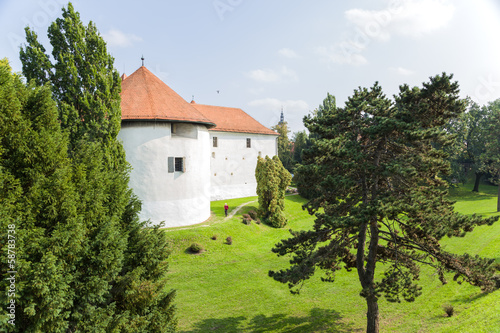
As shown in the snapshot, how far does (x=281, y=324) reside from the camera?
14.7 metres

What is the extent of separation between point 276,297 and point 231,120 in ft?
104

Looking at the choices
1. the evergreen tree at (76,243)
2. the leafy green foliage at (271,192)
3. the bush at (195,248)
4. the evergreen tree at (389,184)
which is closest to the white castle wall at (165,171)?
the bush at (195,248)

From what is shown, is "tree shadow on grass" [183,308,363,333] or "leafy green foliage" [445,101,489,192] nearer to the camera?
"tree shadow on grass" [183,308,363,333]

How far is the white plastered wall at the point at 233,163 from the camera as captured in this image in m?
41.9

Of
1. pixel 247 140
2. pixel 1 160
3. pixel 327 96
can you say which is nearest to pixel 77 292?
pixel 1 160

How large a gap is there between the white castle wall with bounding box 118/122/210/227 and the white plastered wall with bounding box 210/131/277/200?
13578 mm

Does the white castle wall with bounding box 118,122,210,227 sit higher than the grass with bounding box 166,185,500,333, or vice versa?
the white castle wall with bounding box 118,122,210,227

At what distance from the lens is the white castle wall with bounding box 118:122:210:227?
24969 millimetres

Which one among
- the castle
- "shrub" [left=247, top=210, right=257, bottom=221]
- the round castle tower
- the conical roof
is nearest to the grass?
the castle

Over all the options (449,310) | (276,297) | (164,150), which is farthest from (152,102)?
(449,310)

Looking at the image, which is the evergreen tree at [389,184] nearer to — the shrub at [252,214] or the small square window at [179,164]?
the small square window at [179,164]

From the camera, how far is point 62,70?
54.3 ft

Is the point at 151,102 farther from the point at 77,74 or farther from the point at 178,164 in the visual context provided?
the point at 77,74

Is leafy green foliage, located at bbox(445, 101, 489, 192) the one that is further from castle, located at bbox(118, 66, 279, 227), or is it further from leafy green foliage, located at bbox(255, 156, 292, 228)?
castle, located at bbox(118, 66, 279, 227)
